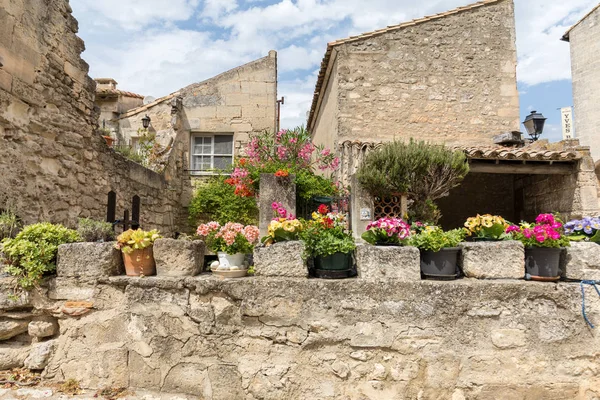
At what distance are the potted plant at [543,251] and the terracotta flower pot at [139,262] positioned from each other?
113 inches

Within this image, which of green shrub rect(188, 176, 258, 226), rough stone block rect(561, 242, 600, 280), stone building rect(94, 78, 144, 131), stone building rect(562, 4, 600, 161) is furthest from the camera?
stone building rect(562, 4, 600, 161)

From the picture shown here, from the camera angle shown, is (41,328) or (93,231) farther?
(93,231)

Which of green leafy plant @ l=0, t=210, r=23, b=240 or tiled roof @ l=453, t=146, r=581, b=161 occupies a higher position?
tiled roof @ l=453, t=146, r=581, b=161

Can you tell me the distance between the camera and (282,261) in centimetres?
286

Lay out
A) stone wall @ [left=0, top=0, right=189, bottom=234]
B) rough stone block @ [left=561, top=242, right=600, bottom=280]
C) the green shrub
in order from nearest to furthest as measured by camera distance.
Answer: rough stone block @ [left=561, top=242, right=600, bottom=280], stone wall @ [left=0, top=0, right=189, bottom=234], the green shrub

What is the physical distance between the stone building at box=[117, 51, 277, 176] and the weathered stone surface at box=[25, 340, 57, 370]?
310 inches

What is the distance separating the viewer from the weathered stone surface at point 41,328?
2906 millimetres

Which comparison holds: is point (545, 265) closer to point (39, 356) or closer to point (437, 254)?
point (437, 254)

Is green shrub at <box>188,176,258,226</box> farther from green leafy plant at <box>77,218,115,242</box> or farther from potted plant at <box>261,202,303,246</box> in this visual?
potted plant at <box>261,202,303,246</box>

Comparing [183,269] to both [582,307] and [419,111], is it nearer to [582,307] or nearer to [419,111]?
[582,307]

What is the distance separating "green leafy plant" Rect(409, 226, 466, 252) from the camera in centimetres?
283

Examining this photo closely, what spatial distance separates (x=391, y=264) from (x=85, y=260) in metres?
2.33

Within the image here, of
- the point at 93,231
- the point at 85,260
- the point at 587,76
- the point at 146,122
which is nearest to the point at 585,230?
the point at 85,260

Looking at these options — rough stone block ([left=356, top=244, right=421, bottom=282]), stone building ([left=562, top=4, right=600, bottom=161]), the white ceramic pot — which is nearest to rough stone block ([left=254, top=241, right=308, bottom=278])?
the white ceramic pot
